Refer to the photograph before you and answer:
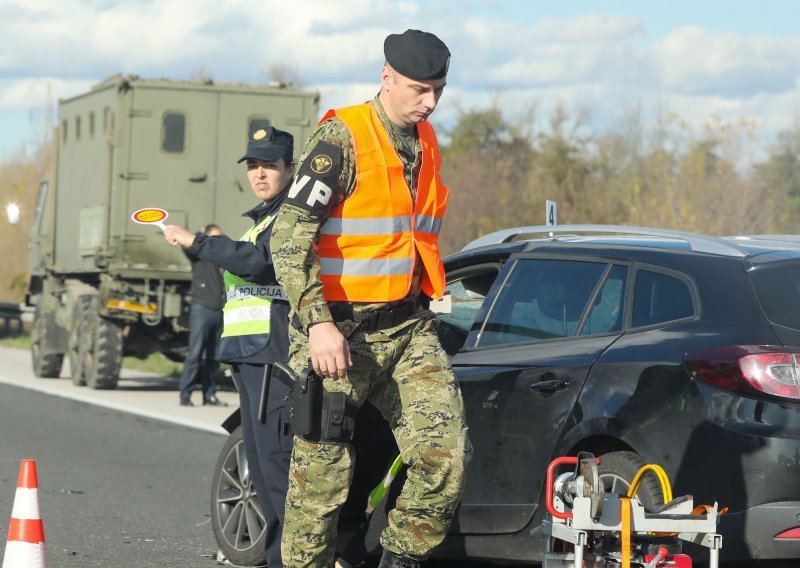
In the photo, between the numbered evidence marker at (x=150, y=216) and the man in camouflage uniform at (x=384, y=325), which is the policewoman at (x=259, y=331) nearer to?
the numbered evidence marker at (x=150, y=216)

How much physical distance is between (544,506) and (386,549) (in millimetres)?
869

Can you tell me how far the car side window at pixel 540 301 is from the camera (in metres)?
6.11

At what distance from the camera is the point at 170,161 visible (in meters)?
17.4

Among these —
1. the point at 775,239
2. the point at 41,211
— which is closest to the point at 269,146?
the point at 775,239

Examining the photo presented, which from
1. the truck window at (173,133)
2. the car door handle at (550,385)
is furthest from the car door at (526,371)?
the truck window at (173,133)

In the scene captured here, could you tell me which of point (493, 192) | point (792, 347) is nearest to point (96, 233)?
point (792, 347)

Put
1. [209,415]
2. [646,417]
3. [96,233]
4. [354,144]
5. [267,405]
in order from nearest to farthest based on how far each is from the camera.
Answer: [354,144]
[646,417]
[267,405]
[209,415]
[96,233]

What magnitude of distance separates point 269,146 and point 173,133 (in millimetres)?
11429

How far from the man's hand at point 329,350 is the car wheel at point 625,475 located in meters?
1.11

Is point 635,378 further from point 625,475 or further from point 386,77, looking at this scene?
point 386,77

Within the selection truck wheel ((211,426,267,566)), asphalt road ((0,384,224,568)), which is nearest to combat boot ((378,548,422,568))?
truck wheel ((211,426,267,566))

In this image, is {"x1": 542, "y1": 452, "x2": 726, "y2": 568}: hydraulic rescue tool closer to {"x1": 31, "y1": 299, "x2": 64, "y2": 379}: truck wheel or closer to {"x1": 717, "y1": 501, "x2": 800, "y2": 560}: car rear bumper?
{"x1": 717, "y1": 501, "x2": 800, "y2": 560}: car rear bumper

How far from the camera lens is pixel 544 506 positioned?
5.79 metres

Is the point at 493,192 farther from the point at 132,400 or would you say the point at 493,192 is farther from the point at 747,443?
the point at 747,443
